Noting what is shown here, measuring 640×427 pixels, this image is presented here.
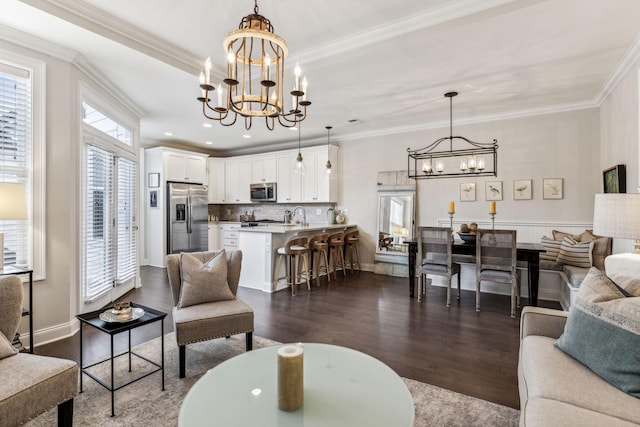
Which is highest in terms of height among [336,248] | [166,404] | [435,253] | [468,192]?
[468,192]

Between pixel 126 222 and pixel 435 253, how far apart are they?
443 cm

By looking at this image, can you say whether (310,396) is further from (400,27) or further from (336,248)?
(336,248)

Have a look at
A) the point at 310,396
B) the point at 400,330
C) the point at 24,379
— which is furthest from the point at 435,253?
the point at 24,379

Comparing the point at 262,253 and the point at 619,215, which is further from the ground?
the point at 619,215

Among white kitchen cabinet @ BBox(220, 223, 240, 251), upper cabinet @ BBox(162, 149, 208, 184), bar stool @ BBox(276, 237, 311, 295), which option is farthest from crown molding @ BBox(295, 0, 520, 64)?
upper cabinet @ BBox(162, 149, 208, 184)

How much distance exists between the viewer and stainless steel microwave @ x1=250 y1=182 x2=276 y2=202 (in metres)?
7.29

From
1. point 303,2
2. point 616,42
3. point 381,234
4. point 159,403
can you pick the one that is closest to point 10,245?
point 159,403

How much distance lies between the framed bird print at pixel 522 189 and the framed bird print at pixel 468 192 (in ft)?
1.92

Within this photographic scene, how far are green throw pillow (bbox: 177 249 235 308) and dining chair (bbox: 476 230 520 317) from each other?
9.85 ft

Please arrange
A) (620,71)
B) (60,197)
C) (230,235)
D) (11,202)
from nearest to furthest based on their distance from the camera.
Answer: (11,202) → (60,197) → (620,71) → (230,235)

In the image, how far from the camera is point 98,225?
397 centimetres

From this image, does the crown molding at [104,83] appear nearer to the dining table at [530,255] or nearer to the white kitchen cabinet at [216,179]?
the white kitchen cabinet at [216,179]

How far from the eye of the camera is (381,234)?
626 centimetres

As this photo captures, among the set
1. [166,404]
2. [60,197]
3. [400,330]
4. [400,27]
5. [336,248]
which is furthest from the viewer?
[336,248]
